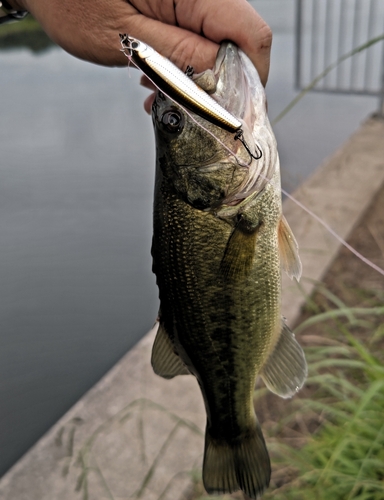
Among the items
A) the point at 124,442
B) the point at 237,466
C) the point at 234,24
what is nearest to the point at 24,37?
the point at 124,442

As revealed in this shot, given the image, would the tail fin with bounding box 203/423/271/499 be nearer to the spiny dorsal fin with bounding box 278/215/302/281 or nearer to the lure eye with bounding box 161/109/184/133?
the spiny dorsal fin with bounding box 278/215/302/281

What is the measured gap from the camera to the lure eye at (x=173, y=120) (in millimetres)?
1176

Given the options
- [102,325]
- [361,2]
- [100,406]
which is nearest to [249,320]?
[100,406]

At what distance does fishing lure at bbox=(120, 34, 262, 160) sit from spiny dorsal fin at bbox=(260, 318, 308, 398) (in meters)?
0.59

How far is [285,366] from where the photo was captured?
4.48 feet

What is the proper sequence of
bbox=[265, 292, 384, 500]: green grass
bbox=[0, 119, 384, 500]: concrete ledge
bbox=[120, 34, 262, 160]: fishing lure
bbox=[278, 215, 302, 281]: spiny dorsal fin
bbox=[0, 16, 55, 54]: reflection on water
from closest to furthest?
bbox=[120, 34, 262, 160]: fishing lure → bbox=[278, 215, 302, 281]: spiny dorsal fin → bbox=[265, 292, 384, 500]: green grass → bbox=[0, 119, 384, 500]: concrete ledge → bbox=[0, 16, 55, 54]: reflection on water

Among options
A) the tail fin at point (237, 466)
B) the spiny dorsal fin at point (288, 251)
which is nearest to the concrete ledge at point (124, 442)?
the tail fin at point (237, 466)

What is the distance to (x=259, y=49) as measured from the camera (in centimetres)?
122

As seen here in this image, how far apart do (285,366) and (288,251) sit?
0.99ft

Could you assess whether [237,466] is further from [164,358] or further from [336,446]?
[336,446]

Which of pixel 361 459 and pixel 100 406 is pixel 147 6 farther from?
pixel 100 406

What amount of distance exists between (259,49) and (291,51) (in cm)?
637

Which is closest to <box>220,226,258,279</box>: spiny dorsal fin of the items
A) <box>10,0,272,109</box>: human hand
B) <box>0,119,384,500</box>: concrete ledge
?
<box>10,0,272,109</box>: human hand

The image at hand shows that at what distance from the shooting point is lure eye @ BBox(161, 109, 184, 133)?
1.18 m
